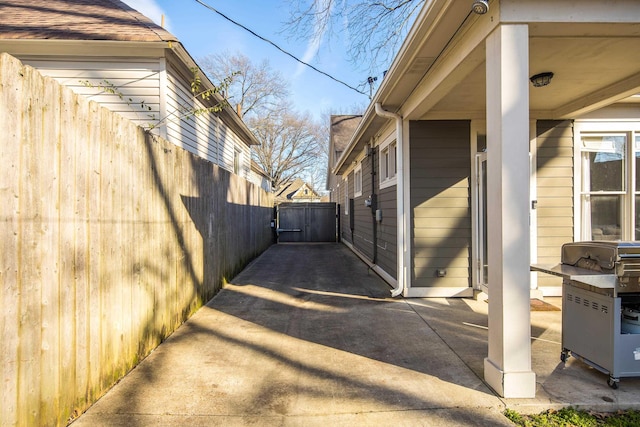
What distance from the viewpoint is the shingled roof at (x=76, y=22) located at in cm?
562

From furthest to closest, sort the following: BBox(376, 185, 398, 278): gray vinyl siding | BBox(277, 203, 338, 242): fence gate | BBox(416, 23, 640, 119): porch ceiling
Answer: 1. BBox(277, 203, 338, 242): fence gate
2. BBox(376, 185, 398, 278): gray vinyl siding
3. BBox(416, 23, 640, 119): porch ceiling

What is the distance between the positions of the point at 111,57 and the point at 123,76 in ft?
1.14

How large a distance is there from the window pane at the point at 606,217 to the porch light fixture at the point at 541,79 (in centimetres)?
247

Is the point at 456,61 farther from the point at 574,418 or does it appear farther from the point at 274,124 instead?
the point at 274,124

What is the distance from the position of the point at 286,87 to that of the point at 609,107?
25.9 m

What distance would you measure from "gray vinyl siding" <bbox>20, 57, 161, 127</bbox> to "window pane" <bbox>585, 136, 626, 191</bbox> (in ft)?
22.2

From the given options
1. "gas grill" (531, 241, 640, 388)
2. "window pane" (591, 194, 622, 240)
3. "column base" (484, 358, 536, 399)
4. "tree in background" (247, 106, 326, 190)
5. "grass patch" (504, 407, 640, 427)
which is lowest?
"grass patch" (504, 407, 640, 427)

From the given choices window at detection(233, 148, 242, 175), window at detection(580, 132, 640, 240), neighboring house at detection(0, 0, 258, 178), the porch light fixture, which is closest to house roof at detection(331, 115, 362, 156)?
window at detection(233, 148, 242, 175)

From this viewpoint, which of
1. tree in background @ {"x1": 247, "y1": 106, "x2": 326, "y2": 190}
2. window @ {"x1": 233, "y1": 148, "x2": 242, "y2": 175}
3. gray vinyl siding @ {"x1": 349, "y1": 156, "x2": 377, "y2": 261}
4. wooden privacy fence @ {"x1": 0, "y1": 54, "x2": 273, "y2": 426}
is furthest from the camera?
tree in background @ {"x1": 247, "y1": 106, "x2": 326, "y2": 190}

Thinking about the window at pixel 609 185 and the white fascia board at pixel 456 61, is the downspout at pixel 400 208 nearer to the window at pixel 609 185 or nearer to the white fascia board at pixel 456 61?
the white fascia board at pixel 456 61

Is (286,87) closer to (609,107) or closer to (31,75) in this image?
(609,107)

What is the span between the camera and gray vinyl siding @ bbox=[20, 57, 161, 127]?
5898 millimetres

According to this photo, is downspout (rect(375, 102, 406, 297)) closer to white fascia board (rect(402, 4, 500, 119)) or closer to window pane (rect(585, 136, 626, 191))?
white fascia board (rect(402, 4, 500, 119))

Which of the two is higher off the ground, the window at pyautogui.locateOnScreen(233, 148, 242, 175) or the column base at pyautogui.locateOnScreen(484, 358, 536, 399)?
the window at pyautogui.locateOnScreen(233, 148, 242, 175)
